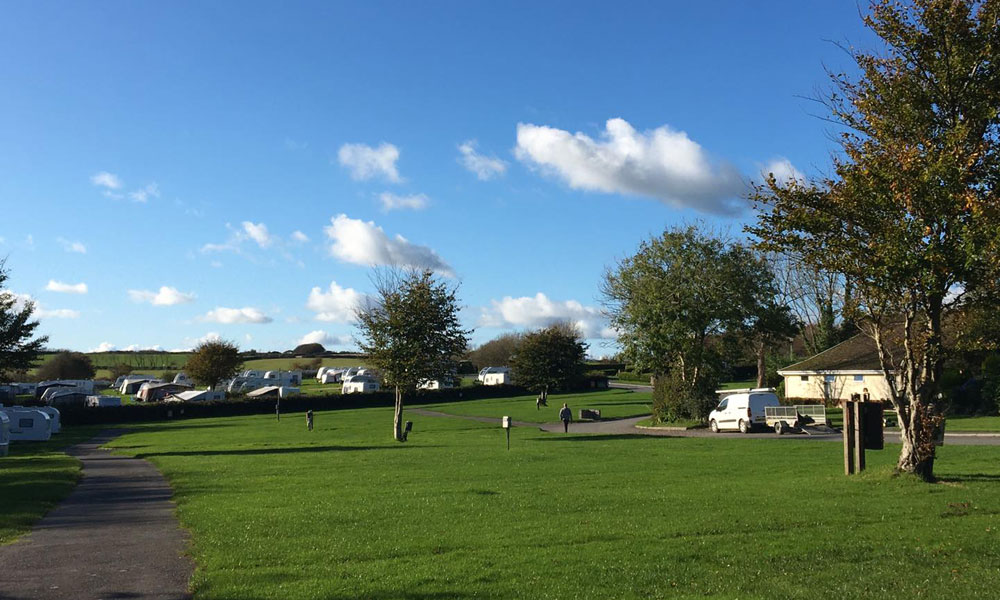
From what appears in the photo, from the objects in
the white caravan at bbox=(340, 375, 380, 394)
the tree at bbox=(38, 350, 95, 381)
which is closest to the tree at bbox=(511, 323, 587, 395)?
the white caravan at bbox=(340, 375, 380, 394)

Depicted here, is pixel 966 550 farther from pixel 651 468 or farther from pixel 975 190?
pixel 651 468

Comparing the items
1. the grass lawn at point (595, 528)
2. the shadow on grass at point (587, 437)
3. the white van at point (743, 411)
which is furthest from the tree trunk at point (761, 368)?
the grass lawn at point (595, 528)

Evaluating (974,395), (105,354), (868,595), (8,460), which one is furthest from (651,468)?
(105,354)

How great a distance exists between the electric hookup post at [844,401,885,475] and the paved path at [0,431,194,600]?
43.2 feet

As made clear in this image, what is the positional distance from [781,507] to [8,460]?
25.3m

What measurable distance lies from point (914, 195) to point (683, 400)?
29.0 metres

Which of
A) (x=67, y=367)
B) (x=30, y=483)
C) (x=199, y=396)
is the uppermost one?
(x=67, y=367)

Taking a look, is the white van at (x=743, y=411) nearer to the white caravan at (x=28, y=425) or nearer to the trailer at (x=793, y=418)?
the trailer at (x=793, y=418)

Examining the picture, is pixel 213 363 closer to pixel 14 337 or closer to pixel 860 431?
pixel 14 337

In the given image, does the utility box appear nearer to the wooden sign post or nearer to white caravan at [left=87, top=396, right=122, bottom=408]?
the wooden sign post

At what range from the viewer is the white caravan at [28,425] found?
125 ft

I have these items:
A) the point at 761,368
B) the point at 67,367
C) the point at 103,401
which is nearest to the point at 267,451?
the point at 103,401

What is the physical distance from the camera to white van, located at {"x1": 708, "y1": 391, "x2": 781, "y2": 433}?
119ft

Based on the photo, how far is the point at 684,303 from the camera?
154ft
